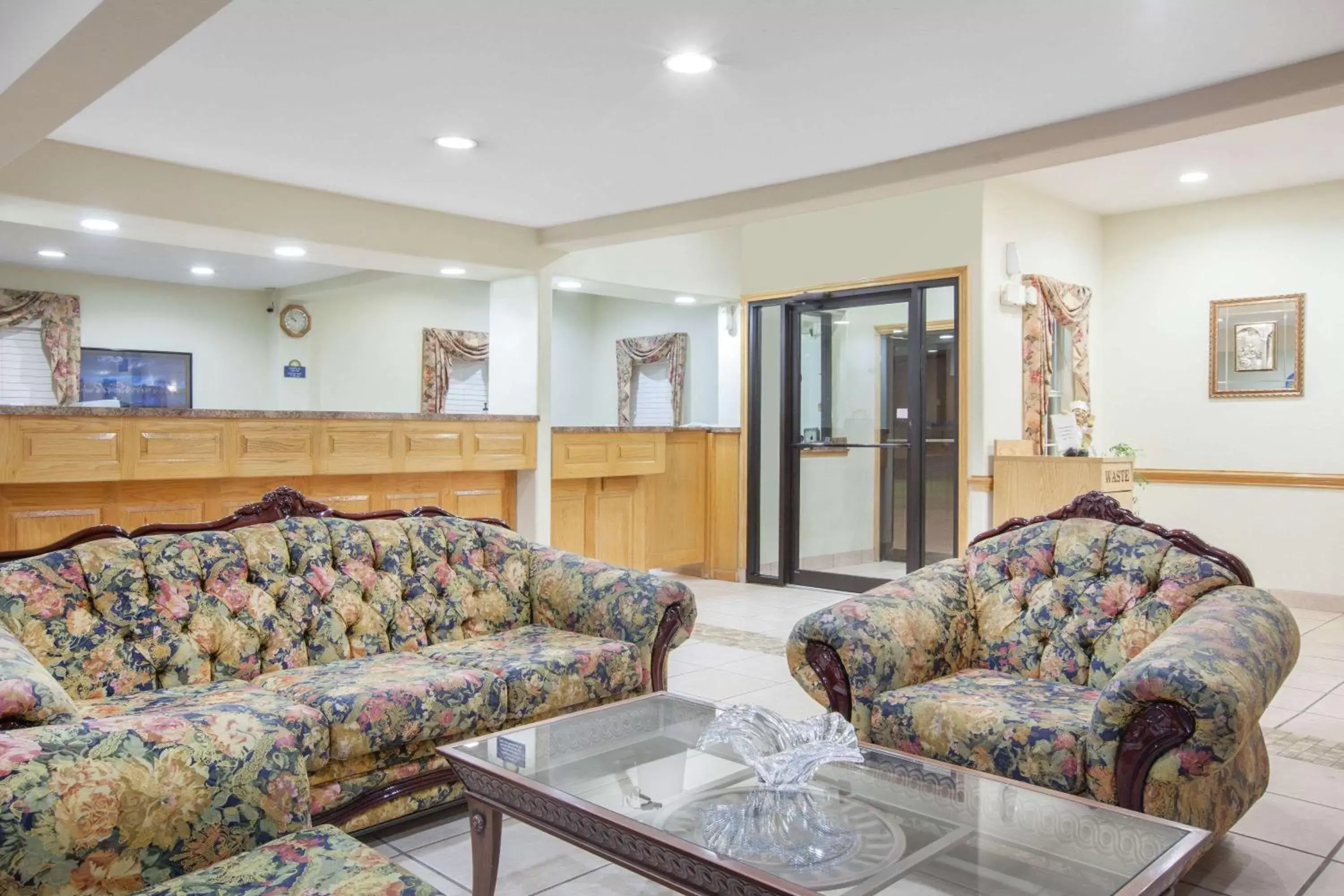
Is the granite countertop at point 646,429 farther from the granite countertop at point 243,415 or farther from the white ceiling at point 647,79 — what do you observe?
the white ceiling at point 647,79

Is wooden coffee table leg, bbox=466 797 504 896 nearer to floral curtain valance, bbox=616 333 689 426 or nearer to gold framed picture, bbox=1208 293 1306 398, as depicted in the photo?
gold framed picture, bbox=1208 293 1306 398

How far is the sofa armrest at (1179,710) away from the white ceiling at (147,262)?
6309 millimetres

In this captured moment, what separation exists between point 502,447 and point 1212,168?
4.67 m

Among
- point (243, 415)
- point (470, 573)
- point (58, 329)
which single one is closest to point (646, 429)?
point (243, 415)

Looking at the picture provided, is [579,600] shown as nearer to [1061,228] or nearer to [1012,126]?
[1012,126]

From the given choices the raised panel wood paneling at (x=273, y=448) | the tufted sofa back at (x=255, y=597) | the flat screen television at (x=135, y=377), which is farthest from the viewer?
the flat screen television at (x=135, y=377)

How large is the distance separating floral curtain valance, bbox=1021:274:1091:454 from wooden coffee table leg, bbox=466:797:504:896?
5.12 metres

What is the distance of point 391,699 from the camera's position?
8.97 feet

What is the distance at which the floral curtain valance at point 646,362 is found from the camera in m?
10.0

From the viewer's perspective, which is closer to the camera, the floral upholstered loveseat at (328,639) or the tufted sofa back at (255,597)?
the floral upholstered loveseat at (328,639)

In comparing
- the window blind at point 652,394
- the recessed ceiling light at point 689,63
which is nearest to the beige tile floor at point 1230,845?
the recessed ceiling light at point 689,63

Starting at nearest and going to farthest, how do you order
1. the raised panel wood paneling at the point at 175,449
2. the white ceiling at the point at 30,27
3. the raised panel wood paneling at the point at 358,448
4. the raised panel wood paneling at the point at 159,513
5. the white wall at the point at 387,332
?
the white ceiling at the point at 30,27 → the raised panel wood paneling at the point at 175,449 → the raised panel wood paneling at the point at 159,513 → the raised panel wood paneling at the point at 358,448 → the white wall at the point at 387,332

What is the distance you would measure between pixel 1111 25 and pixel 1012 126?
1.02 meters

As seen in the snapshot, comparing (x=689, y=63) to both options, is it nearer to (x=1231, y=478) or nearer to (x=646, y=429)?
(x=646, y=429)
